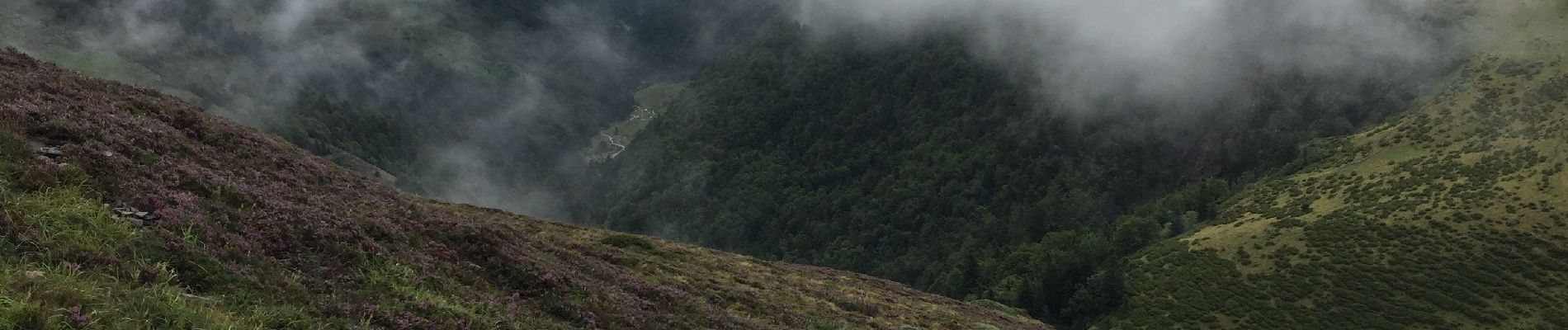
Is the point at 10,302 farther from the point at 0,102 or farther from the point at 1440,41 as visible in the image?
the point at 1440,41

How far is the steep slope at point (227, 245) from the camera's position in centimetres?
1166

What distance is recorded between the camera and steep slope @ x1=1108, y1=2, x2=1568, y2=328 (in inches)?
3465

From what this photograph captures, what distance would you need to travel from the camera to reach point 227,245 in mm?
14430

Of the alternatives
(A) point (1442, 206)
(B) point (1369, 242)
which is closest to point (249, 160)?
(B) point (1369, 242)

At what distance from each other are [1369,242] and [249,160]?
116335mm

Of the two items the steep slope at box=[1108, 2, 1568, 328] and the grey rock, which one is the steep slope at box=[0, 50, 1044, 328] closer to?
the grey rock

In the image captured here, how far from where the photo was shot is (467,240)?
74.9 feet

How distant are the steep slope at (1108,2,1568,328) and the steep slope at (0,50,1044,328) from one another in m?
85.5

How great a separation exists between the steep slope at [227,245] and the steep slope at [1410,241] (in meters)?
85.5

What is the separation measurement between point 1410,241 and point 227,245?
4685 inches

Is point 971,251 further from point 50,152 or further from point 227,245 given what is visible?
point 50,152

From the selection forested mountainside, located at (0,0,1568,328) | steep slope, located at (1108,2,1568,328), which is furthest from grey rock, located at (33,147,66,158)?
steep slope, located at (1108,2,1568,328)

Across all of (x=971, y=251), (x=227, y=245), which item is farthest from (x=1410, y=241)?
(x=227, y=245)

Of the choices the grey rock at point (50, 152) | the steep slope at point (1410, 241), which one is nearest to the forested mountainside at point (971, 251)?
the grey rock at point (50, 152)
